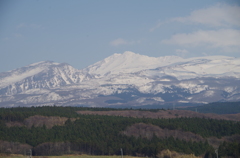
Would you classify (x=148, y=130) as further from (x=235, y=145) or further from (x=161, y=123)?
(x=235, y=145)

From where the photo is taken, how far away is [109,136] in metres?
135

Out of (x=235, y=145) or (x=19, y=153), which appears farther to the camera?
(x=19, y=153)

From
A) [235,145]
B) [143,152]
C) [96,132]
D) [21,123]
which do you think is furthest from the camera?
[21,123]

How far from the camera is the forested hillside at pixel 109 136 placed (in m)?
118

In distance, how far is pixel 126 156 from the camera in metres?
112

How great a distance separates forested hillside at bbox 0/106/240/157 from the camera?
118 meters

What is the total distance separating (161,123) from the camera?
14750cm

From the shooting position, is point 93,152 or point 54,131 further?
point 54,131

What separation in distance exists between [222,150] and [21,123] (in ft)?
211

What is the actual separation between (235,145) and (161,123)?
4119cm

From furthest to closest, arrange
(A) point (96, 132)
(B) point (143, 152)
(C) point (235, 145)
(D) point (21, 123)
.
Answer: (D) point (21, 123)
(A) point (96, 132)
(B) point (143, 152)
(C) point (235, 145)

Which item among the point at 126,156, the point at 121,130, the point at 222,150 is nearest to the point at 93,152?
the point at 126,156

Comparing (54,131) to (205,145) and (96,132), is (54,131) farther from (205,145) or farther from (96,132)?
(205,145)

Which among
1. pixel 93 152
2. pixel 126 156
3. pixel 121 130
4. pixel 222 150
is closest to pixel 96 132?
pixel 121 130
